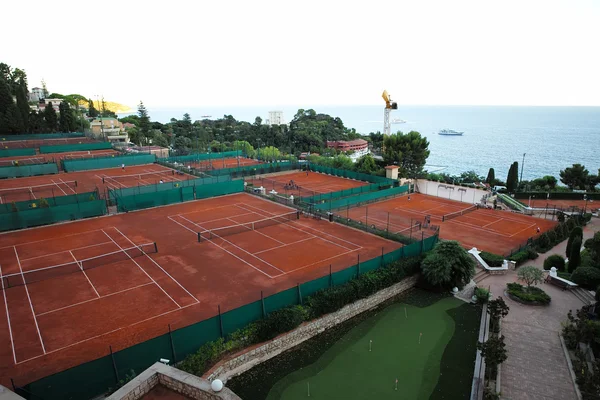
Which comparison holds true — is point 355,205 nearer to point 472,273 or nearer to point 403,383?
point 472,273

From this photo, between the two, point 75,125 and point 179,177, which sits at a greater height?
point 75,125

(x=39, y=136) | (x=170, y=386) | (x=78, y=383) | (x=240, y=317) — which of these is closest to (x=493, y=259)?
(x=240, y=317)

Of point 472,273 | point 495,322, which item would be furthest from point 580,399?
point 472,273

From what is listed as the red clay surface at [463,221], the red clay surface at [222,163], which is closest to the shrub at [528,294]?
the red clay surface at [463,221]

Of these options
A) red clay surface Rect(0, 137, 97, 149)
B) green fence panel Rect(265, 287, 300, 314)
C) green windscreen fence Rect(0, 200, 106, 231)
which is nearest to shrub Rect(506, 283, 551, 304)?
green fence panel Rect(265, 287, 300, 314)

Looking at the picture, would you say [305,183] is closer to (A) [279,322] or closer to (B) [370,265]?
(B) [370,265]

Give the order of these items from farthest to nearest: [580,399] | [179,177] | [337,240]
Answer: [179,177], [337,240], [580,399]
